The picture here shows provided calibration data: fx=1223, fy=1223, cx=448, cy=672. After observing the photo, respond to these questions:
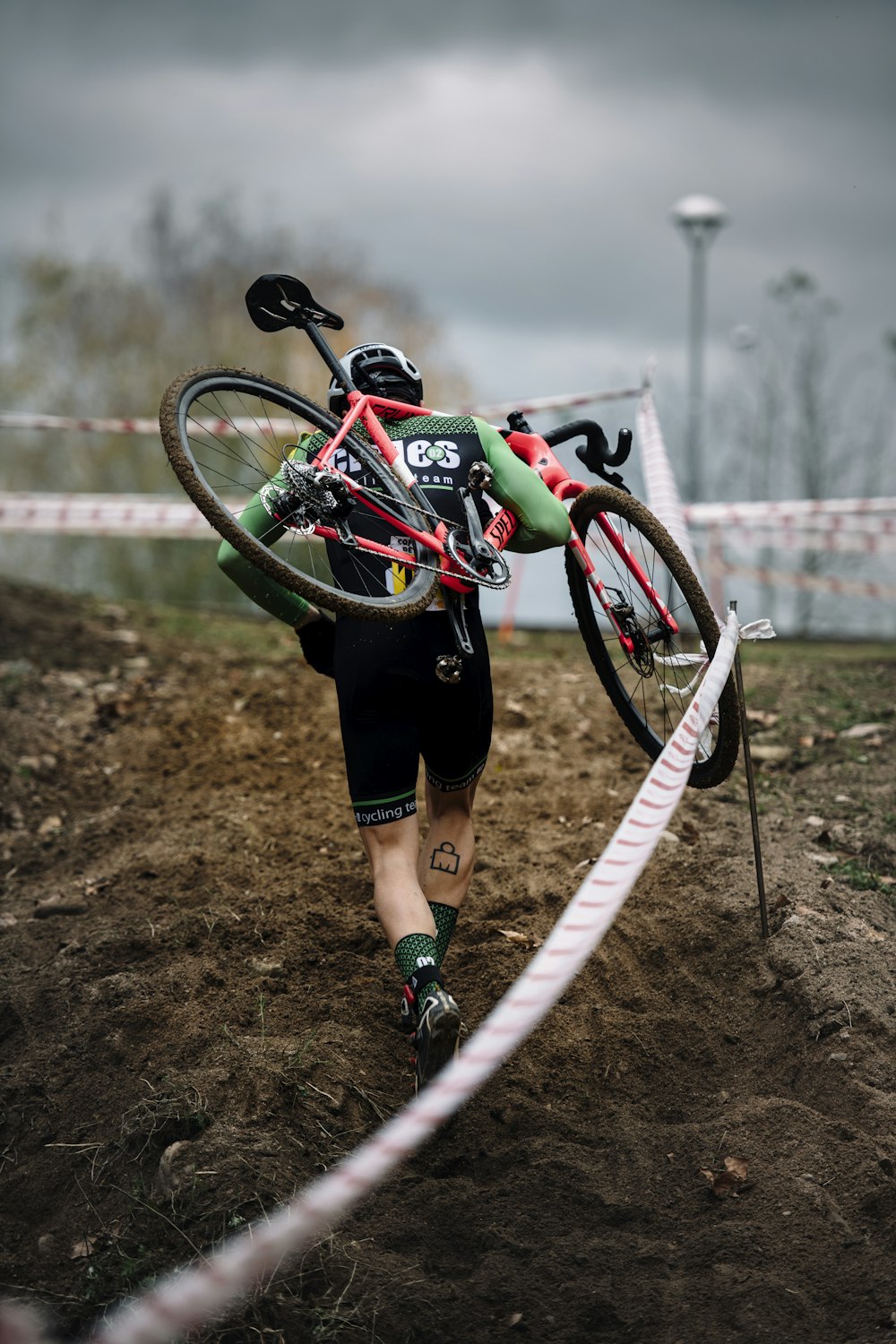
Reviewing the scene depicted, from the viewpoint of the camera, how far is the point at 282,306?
4.22 m

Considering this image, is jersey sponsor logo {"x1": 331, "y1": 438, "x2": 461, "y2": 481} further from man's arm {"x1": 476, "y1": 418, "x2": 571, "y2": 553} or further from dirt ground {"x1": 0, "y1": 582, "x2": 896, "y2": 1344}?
dirt ground {"x1": 0, "y1": 582, "x2": 896, "y2": 1344}

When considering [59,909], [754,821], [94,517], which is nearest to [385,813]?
[754,821]

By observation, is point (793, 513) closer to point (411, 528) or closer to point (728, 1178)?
point (411, 528)

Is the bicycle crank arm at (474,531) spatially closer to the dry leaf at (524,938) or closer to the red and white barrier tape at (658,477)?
the dry leaf at (524,938)

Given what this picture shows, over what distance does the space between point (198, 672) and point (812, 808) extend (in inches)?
182

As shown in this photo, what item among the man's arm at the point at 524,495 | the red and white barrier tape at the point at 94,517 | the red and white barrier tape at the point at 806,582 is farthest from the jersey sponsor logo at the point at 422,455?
the red and white barrier tape at the point at 806,582

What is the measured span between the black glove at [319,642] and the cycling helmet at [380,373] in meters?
0.75

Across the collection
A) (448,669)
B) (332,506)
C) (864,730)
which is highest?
(332,506)

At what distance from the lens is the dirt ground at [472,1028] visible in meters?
3.18

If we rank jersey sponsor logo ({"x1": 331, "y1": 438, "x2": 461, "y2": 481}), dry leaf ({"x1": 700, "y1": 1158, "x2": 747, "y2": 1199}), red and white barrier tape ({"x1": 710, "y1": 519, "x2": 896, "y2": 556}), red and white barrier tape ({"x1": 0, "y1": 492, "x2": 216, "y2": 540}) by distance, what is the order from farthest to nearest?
red and white barrier tape ({"x1": 710, "y1": 519, "x2": 896, "y2": 556}) < red and white barrier tape ({"x1": 0, "y1": 492, "x2": 216, "y2": 540}) < jersey sponsor logo ({"x1": 331, "y1": 438, "x2": 461, "y2": 481}) < dry leaf ({"x1": 700, "y1": 1158, "x2": 747, "y2": 1199})

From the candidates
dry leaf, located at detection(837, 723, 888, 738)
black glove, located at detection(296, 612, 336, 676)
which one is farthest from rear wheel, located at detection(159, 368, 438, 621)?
dry leaf, located at detection(837, 723, 888, 738)

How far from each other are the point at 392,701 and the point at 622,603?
99 centimetres

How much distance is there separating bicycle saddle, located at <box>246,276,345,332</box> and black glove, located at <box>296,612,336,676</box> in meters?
1.02

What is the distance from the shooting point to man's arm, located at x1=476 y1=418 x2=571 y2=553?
406 centimetres
